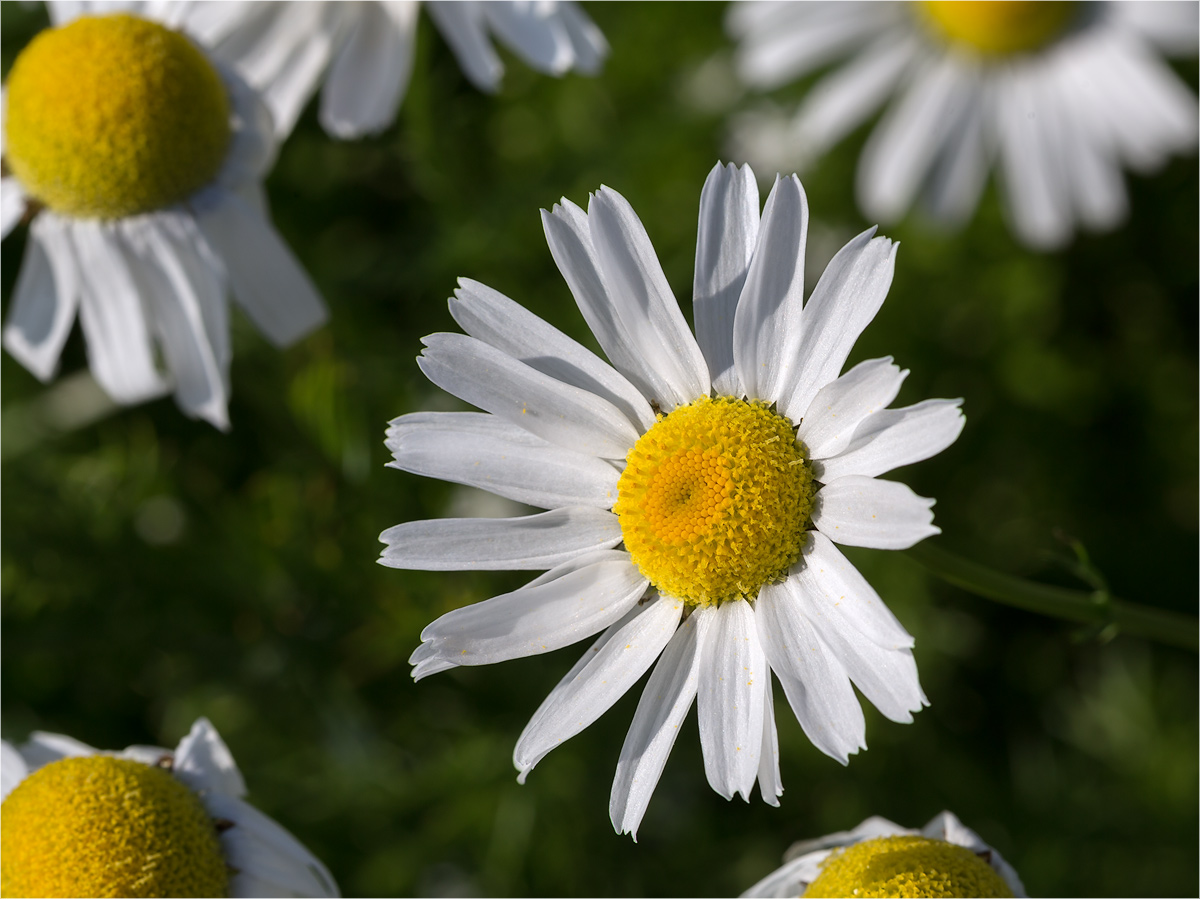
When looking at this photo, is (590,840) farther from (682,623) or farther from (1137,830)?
(682,623)

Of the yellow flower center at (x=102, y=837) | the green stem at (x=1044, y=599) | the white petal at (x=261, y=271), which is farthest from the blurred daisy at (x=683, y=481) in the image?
the white petal at (x=261, y=271)

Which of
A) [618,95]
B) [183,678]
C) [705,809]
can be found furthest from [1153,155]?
[183,678]

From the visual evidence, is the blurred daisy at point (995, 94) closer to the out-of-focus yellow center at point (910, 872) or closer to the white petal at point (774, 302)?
the white petal at point (774, 302)

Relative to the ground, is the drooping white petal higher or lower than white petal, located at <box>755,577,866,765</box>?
higher

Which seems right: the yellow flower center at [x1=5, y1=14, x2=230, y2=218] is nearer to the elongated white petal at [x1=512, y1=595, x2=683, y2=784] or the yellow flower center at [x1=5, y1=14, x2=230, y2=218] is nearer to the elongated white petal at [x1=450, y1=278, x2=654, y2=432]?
the elongated white petal at [x1=450, y1=278, x2=654, y2=432]

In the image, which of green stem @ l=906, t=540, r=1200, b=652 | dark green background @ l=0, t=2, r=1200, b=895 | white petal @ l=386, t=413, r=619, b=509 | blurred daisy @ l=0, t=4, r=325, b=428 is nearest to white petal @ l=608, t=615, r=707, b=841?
white petal @ l=386, t=413, r=619, b=509

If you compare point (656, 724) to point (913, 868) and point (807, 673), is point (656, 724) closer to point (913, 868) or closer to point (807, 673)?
point (807, 673)
